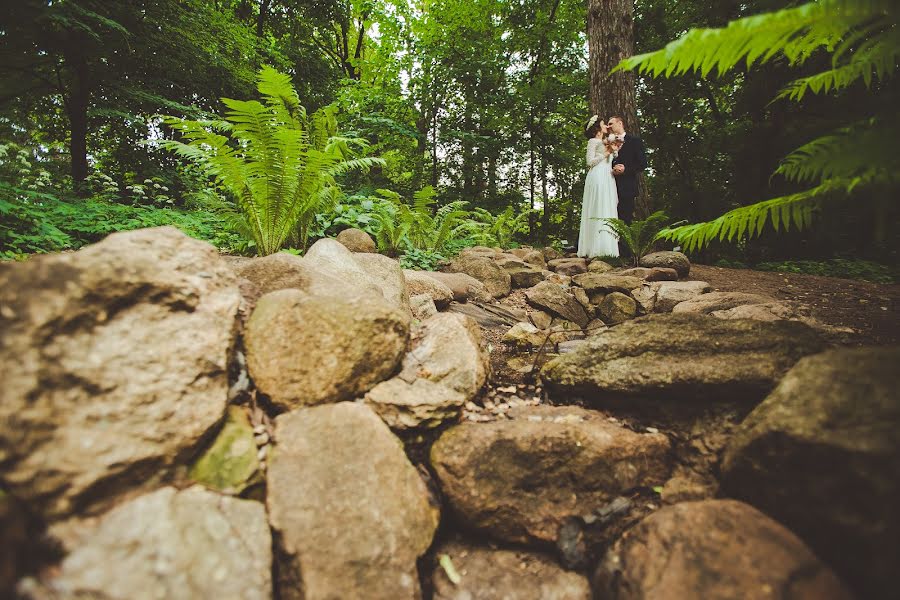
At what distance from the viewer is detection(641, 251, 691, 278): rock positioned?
144 inches

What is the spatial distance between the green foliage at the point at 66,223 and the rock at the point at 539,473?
110 inches

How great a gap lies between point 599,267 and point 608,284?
3.21 feet


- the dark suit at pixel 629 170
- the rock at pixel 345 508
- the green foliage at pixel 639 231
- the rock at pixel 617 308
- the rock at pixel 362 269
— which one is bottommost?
the rock at pixel 345 508

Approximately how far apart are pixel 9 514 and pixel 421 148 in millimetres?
9187

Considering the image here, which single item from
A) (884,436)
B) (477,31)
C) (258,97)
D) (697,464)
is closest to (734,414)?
(697,464)

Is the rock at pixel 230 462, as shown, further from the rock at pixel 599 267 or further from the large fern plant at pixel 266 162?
the rock at pixel 599 267

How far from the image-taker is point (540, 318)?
315 cm

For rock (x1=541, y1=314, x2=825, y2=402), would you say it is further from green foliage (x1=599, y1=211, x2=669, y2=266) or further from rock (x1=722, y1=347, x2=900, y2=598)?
green foliage (x1=599, y1=211, x2=669, y2=266)

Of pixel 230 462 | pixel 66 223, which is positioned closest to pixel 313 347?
pixel 230 462

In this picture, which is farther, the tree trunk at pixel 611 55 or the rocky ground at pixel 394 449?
the tree trunk at pixel 611 55

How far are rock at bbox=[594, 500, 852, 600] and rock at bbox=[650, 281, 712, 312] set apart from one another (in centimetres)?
194

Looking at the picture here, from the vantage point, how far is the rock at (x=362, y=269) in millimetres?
2281

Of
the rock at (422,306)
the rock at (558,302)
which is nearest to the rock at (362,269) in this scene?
the rock at (422,306)

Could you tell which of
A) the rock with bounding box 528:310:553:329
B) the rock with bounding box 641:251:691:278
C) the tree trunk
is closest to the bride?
the tree trunk
